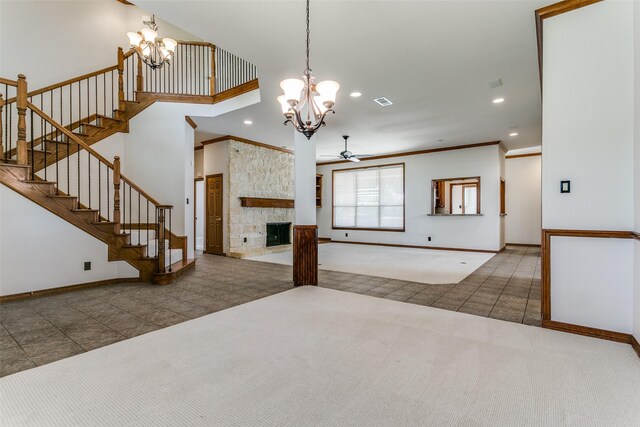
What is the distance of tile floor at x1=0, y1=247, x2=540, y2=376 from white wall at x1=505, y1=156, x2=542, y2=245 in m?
4.80

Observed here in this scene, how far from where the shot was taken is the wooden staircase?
150 inches

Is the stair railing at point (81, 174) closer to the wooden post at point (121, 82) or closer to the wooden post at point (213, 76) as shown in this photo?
the wooden post at point (121, 82)

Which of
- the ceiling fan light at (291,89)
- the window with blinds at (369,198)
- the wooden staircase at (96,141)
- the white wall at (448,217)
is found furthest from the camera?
the window with blinds at (369,198)

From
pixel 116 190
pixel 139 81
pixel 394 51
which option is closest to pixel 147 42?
pixel 139 81

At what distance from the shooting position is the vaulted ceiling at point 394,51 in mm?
2801

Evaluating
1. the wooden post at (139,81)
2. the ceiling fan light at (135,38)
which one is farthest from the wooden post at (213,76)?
the wooden post at (139,81)

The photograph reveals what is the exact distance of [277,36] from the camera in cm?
324

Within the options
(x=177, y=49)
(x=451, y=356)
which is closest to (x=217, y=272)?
(x=451, y=356)

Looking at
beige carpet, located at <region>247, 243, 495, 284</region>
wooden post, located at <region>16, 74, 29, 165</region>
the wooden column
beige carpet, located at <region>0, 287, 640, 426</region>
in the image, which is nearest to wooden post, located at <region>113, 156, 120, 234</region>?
wooden post, located at <region>16, 74, 29, 165</region>

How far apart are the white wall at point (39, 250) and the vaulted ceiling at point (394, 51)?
2957mm

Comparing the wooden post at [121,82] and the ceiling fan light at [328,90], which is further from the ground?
the wooden post at [121,82]

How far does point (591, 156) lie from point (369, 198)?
7634 millimetres

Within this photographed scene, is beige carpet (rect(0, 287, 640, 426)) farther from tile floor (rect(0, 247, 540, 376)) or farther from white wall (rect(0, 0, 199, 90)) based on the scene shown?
white wall (rect(0, 0, 199, 90))

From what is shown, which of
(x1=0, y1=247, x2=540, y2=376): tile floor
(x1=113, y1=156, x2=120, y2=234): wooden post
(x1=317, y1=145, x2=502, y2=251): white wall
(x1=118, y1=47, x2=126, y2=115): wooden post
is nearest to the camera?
(x1=0, y1=247, x2=540, y2=376): tile floor
